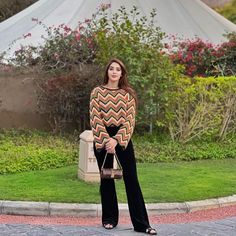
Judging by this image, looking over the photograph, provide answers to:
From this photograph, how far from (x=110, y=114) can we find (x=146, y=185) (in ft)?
9.73

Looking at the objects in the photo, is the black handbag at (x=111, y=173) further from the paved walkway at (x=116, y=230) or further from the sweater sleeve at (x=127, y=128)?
the paved walkway at (x=116, y=230)

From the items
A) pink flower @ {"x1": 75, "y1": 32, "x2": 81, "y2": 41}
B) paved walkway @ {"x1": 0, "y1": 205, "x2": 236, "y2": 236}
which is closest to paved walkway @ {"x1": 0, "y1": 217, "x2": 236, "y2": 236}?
paved walkway @ {"x1": 0, "y1": 205, "x2": 236, "y2": 236}

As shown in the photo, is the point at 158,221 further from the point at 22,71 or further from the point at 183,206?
the point at 22,71

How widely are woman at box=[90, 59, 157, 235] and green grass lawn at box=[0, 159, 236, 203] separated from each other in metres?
1.57

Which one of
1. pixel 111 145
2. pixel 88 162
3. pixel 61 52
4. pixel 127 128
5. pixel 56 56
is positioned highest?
pixel 61 52

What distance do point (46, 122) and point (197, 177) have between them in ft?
19.6

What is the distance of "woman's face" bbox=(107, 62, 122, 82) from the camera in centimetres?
660

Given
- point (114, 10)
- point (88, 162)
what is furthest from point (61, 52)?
point (88, 162)

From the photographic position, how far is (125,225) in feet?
23.6

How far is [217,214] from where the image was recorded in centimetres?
819

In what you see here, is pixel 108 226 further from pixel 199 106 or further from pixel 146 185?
pixel 199 106

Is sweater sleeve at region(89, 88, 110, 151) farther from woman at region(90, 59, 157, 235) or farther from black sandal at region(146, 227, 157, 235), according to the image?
black sandal at region(146, 227, 157, 235)

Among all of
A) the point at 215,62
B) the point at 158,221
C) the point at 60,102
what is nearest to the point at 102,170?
the point at 158,221

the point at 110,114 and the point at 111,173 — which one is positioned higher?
the point at 110,114
